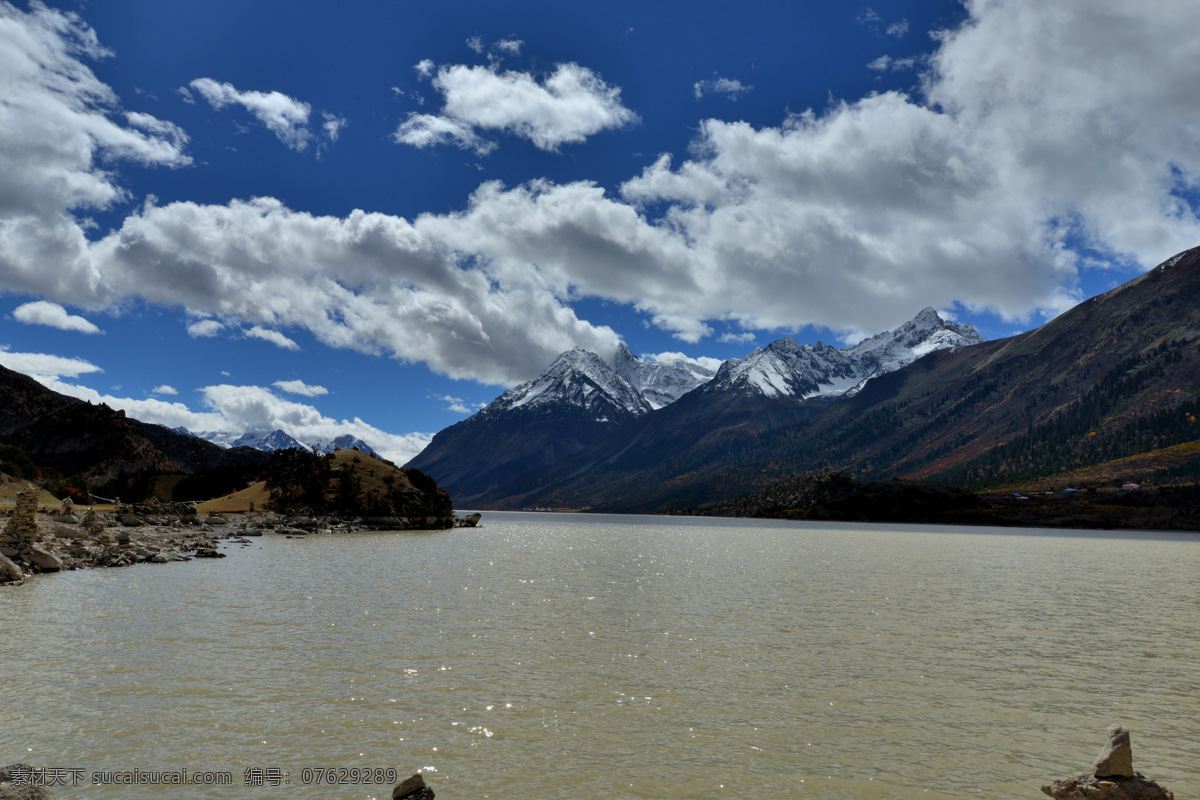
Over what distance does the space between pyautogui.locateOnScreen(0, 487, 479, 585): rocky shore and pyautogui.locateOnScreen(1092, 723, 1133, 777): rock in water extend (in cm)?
6032

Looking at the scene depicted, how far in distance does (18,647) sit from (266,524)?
122 m

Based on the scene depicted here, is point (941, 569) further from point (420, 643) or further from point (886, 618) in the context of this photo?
point (420, 643)

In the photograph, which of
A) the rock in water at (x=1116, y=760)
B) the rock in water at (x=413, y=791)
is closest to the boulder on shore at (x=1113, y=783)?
the rock in water at (x=1116, y=760)

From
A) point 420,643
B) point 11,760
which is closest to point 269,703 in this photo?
point 11,760

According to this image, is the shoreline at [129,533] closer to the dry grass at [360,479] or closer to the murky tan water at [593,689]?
the murky tan water at [593,689]

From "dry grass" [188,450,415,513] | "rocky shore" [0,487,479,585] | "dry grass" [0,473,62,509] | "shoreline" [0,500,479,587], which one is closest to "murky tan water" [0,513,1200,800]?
"shoreline" [0,500,479,587]

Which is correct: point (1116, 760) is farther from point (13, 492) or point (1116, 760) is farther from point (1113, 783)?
point (13, 492)

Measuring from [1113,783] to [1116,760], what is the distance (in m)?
0.54

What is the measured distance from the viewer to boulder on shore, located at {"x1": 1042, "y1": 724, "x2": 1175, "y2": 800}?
1484cm

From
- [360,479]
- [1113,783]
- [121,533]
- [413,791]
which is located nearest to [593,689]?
[413,791]

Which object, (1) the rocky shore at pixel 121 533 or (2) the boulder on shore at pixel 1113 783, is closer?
(2) the boulder on shore at pixel 1113 783

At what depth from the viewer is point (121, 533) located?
72.0m

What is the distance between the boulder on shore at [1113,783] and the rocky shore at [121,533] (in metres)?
59.7

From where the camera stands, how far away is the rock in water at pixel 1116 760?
1513 cm
